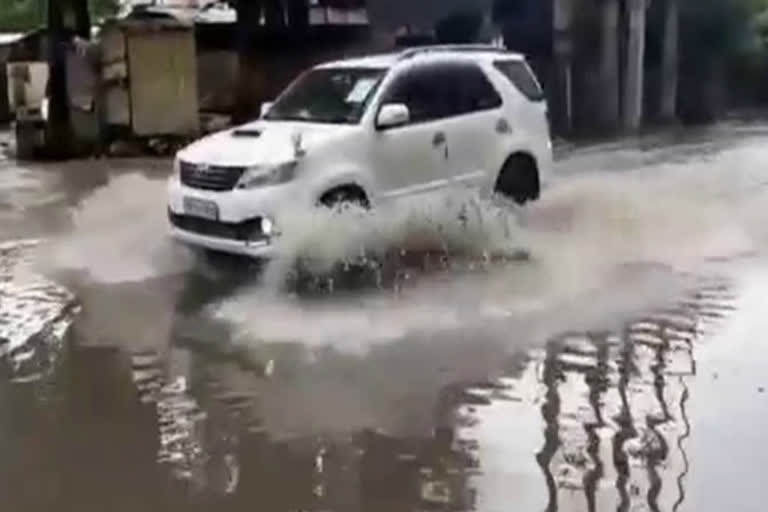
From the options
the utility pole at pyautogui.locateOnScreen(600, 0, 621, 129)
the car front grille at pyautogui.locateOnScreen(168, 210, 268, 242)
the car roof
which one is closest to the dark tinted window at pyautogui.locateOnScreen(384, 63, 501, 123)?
the car roof

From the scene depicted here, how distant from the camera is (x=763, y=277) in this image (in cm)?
1161

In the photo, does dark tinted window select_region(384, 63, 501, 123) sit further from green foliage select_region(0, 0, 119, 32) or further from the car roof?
green foliage select_region(0, 0, 119, 32)

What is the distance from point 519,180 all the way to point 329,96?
256 centimetres

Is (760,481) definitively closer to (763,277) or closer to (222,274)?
(763,277)

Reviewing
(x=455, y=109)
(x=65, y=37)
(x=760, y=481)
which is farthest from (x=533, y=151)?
(x=65, y=37)

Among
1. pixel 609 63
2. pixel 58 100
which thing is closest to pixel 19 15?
pixel 58 100

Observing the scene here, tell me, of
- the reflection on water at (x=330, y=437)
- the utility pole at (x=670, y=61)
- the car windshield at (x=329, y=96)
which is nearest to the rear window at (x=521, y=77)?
the car windshield at (x=329, y=96)

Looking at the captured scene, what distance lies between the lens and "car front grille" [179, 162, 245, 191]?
11406 millimetres

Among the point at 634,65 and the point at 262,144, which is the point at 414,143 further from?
the point at 634,65

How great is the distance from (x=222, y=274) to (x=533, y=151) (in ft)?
12.9

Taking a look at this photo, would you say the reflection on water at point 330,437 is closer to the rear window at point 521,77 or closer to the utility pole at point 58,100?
the rear window at point 521,77

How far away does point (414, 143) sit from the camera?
494 inches

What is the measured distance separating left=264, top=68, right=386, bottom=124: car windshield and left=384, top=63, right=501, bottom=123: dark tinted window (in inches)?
10.9

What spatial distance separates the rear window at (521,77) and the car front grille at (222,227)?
13.0ft
